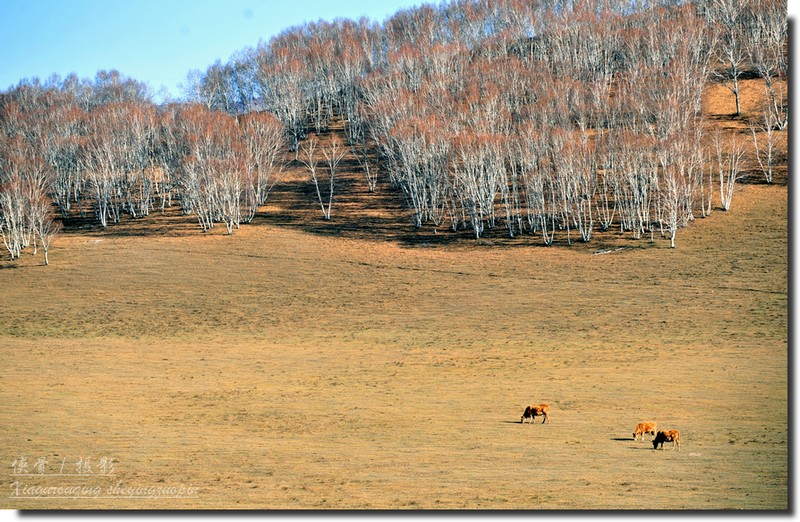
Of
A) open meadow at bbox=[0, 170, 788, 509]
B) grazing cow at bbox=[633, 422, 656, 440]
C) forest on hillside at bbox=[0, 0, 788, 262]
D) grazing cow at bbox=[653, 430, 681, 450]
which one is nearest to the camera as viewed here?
open meadow at bbox=[0, 170, 788, 509]

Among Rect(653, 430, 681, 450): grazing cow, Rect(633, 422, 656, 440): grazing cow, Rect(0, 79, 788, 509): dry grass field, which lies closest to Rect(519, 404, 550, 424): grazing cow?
Rect(0, 79, 788, 509): dry grass field

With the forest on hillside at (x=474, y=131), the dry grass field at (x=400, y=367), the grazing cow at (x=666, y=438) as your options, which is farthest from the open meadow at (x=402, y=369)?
the forest on hillside at (x=474, y=131)

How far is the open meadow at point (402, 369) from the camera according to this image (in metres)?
21.2

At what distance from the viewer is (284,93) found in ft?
397

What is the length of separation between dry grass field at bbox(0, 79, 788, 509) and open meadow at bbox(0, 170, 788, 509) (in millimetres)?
149

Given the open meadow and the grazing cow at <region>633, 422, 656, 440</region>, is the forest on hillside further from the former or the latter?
the grazing cow at <region>633, 422, 656, 440</region>

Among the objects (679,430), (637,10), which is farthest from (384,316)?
(637,10)

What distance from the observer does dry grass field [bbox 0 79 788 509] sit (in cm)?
2127

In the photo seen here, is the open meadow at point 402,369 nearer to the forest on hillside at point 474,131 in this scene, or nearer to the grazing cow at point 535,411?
the grazing cow at point 535,411

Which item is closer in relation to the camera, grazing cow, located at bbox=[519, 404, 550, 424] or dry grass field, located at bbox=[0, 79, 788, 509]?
dry grass field, located at bbox=[0, 79, 788, 509]

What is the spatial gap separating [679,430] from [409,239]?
163 feet

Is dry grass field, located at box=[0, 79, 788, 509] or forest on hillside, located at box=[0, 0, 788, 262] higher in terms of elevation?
forest on hillside, located at box=[0, 0, 788, 262]

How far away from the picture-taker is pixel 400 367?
3844 centimetres

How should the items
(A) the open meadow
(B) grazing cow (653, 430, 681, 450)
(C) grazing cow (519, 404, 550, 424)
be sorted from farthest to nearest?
(C) grazing cow (519, 404, 550, 424)
(B) grazing cow (653, 430, 681, 450)
(A) the open meadow
